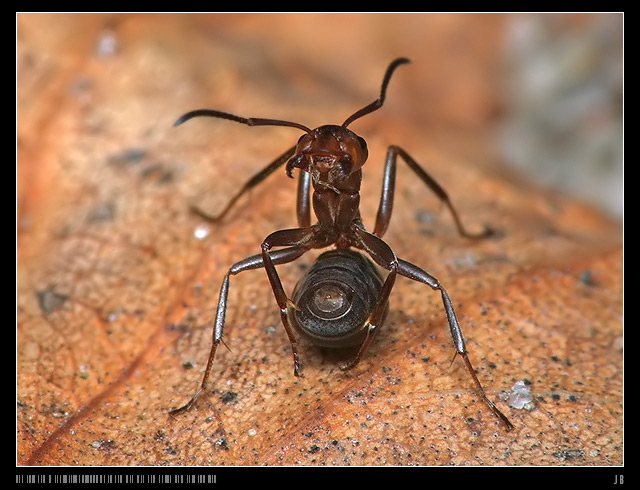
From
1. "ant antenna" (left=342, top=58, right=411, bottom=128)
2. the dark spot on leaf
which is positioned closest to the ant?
"ant antenna" (left=342, top=58, right=411, bottom=128)

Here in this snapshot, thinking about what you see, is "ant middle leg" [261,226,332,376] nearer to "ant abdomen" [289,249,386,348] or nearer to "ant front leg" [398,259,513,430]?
"ant abdomen" [289,249,386,348]

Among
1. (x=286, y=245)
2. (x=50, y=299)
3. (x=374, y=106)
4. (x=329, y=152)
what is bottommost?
(x=50, y=299)

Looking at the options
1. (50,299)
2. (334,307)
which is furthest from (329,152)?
(50,299)

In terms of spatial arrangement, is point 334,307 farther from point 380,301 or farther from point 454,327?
point 454,327

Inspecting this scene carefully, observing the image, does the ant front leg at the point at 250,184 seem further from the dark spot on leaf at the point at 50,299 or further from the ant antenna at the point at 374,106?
the dark spot on leaf at the point at 50,299

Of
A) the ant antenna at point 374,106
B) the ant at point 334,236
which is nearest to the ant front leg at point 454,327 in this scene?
the ant at point 334,236

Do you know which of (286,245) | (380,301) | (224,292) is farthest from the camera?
(286,245)

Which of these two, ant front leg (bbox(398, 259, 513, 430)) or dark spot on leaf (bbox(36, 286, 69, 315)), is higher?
ant front leg (bbox(398, 259, 513, 430))
